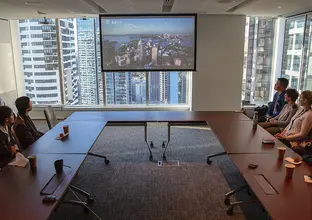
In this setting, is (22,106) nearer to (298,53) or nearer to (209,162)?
(209,162)

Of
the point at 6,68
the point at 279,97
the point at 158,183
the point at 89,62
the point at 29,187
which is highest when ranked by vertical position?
the point at 89,62

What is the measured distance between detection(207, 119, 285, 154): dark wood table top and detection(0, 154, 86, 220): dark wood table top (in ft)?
5.52

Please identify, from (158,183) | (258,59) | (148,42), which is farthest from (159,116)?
(258,59)

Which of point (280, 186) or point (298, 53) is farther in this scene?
point (298, 53)

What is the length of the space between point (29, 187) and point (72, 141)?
3.86 ft

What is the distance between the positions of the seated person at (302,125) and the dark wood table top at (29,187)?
8.94 feet


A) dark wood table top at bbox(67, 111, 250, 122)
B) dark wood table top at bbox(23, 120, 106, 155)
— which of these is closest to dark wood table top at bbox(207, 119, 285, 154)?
dark wood table top at bbox(67, 111, 250, 122)

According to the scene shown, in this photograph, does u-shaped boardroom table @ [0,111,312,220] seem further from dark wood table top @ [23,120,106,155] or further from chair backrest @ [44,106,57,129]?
chair backrest @ [44,106,57,129]

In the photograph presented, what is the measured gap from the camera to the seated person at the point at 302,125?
363cm

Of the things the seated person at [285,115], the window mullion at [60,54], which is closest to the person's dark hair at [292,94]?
the seated person at [285,115]

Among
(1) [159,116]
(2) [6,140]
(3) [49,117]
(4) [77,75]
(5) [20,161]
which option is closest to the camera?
(5) [20,161]

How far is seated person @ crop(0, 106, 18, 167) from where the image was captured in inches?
117

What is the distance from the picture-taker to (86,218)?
9.90 ft

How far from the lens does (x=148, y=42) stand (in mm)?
6492
